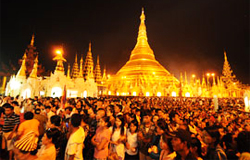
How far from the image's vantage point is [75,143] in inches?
97.5

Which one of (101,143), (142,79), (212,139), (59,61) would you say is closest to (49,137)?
(101,143)

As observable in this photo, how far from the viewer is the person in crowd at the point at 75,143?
2424 millimetres

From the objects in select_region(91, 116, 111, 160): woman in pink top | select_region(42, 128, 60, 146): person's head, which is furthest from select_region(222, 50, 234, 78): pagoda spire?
select_region(42, 128, 60, 146): person's head

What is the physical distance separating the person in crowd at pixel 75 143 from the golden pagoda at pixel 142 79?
87.3ft

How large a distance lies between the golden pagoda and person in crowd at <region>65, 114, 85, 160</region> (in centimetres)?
2660

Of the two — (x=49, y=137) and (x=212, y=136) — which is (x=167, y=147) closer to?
(x=212, y=136)

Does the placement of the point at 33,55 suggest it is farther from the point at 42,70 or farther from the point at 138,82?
the point at 138,82

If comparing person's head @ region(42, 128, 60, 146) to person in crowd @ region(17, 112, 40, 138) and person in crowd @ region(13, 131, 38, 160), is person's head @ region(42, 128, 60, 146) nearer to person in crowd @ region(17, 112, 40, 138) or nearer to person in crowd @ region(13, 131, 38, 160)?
person in crowd @ region(13, 131, 38, 160)

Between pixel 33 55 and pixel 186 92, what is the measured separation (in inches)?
1644

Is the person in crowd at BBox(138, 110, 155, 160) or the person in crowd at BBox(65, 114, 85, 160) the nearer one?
the person in crowd at BBox(65, 114, 85, 160)

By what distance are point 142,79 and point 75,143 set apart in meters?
30.3

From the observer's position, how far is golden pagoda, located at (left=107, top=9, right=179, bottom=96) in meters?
30.8

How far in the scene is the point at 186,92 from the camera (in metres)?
32.7

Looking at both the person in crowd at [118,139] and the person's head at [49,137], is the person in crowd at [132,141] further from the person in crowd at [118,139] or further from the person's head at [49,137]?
the person's head at [49,137]
